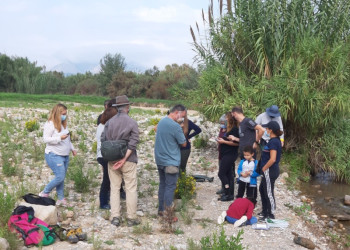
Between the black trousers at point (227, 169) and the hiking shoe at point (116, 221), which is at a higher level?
the black trousers at point (227, 169)

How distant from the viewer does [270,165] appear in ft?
18.9

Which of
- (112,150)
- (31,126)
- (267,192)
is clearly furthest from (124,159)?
(31,126)

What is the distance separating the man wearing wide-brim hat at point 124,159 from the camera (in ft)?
17.5

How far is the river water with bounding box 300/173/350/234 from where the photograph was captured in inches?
305

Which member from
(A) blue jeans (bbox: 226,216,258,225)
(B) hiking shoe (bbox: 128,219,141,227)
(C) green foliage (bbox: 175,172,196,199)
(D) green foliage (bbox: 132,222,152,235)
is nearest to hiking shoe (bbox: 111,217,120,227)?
(B) hiking shoe (bbox: 128,219,141,227)

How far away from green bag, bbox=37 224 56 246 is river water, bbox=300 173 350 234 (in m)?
5.44

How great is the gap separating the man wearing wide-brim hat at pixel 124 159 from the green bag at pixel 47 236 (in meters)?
1.03

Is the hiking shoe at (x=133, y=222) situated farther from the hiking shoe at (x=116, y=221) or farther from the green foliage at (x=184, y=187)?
the green foliage at (x=184, y=187)

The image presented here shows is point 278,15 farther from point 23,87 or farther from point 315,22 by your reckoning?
point 23,87

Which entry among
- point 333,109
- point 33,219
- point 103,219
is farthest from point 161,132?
point 333,109

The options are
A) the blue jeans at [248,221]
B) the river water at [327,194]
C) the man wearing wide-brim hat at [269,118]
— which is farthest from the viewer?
the river water at [327,194]

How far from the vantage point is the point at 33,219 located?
15.6 feet

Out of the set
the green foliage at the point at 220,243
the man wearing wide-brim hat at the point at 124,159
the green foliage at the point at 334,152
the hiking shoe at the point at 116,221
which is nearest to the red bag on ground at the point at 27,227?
the hiking shoe at the point at 116,221

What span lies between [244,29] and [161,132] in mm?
6661
